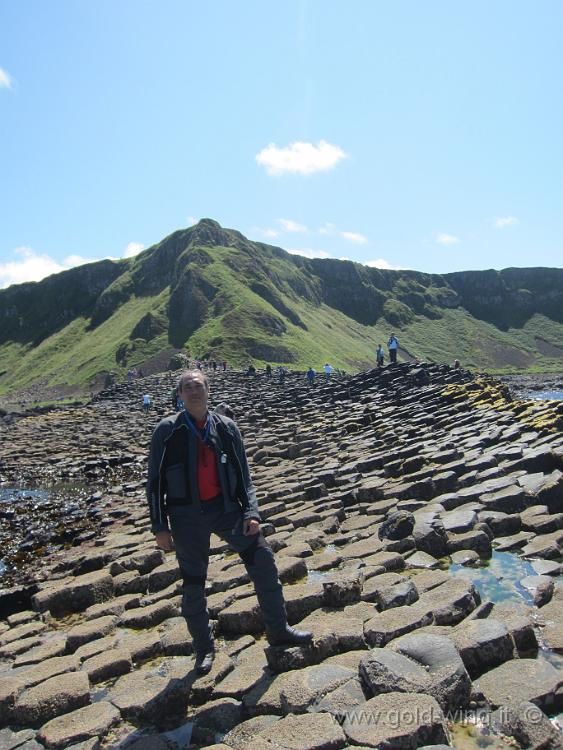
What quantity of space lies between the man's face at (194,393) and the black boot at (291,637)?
2.68 metres

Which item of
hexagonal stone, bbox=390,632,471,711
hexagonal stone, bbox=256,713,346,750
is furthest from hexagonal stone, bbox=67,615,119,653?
hexagonal stone, bbox=390,632,471,711

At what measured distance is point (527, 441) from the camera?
56.9ft

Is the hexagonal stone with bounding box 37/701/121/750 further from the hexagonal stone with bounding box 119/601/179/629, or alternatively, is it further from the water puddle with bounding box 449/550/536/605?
the water puddle with bounding box 449/550/536/605

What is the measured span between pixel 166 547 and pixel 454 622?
347cm

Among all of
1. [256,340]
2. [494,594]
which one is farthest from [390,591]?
[256,340]

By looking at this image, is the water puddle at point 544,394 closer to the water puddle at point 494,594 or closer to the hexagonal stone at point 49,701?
the water puddle at point 494,594

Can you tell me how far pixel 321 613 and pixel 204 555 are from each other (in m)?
2.00

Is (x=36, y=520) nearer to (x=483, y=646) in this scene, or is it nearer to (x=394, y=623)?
(x=394, y=623)

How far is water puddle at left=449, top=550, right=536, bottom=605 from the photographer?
769 cm

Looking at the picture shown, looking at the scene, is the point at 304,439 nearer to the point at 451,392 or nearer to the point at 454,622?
the point at 451,392

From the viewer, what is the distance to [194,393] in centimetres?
655

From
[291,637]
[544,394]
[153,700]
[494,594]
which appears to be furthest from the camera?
Answer: [544,394]

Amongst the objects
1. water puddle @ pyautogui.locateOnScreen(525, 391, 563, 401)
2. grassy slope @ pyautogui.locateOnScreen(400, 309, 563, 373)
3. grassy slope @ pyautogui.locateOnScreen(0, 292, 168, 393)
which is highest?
grassy slope @ pyautogui.locateOnScreen(0, 292, 168, 393)

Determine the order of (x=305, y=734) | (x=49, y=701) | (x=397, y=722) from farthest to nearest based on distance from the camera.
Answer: (x=49, y=701) → (x=305, y=734) → (x=397, y=722)
